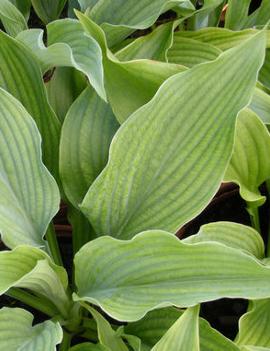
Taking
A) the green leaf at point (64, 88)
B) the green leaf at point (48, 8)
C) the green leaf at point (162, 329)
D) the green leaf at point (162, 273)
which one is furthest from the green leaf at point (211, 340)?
the green leaf at point (48, 8)

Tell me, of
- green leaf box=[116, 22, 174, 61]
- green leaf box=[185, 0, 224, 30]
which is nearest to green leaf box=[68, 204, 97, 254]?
green leaf box=[116, 22, 174, 61]

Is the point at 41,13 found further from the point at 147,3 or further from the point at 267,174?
the point at 267,174

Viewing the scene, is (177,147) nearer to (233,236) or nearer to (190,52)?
(233,236)

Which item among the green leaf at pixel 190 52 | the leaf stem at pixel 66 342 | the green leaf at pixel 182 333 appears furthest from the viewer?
the green leaf at pixel 190 52

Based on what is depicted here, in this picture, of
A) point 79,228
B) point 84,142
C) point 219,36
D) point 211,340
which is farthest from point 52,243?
point 219,36

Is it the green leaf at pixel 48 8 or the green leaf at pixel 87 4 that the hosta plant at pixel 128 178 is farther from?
the green leaf at pixel 48 8

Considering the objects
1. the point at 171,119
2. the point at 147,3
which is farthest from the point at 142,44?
the point at 171,119
